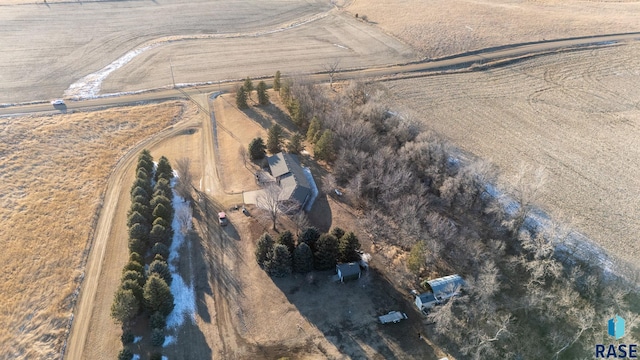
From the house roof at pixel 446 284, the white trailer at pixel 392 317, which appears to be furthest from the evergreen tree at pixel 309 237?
the house roof at pixel 446 284

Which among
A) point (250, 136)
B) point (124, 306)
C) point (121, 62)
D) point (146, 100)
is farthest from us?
point (121, 62)

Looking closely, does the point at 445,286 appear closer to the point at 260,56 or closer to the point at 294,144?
the point at 294,144

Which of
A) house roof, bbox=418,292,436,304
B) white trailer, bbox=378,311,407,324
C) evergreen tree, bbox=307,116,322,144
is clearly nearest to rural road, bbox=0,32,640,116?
evergreen tree, bbox=307,116,322,144

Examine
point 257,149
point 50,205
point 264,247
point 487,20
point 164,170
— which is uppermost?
point 487,20

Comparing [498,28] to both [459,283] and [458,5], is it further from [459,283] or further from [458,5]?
[459,283]

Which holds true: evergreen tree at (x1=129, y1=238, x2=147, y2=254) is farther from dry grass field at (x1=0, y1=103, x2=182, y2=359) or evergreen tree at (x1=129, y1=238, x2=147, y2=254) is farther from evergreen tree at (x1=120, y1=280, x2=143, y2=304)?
dry grass field at (x1=0, y1=103, x2=182, y2=359)

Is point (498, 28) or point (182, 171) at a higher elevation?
point (498, 28)

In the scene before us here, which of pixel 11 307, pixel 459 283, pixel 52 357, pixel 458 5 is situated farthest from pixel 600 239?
pixel 458 5

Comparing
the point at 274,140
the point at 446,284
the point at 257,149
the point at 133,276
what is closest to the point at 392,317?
the point at 446,284
